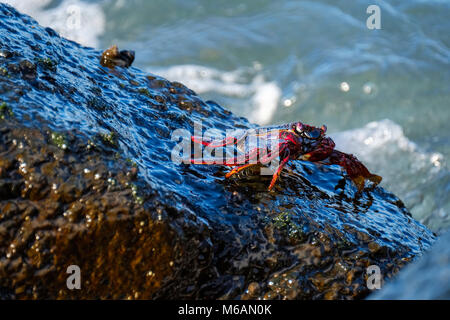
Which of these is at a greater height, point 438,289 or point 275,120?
point 275,120

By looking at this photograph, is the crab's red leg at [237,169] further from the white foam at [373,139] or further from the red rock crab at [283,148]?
the white foam at [373,139]

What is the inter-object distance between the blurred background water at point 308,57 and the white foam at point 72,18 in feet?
0.08

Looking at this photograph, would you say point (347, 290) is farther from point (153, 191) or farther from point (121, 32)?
point (121, 32)

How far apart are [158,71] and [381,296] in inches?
344

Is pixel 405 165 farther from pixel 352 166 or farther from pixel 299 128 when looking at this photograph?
pixel 299 128

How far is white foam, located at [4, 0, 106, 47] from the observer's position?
10602 millimetres

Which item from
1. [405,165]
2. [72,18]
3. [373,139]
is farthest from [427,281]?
[72,18]

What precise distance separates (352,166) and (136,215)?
6.10ft

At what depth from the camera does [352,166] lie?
11.5ft

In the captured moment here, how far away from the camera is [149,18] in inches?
450

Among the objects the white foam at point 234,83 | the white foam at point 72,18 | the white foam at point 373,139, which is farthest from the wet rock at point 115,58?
the white foam at point 72,18

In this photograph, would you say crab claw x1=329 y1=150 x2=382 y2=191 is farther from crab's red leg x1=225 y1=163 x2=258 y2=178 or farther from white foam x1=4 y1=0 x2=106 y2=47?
white foam x1=4 y1=0 x2=106 y2=47

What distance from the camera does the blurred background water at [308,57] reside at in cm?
875
